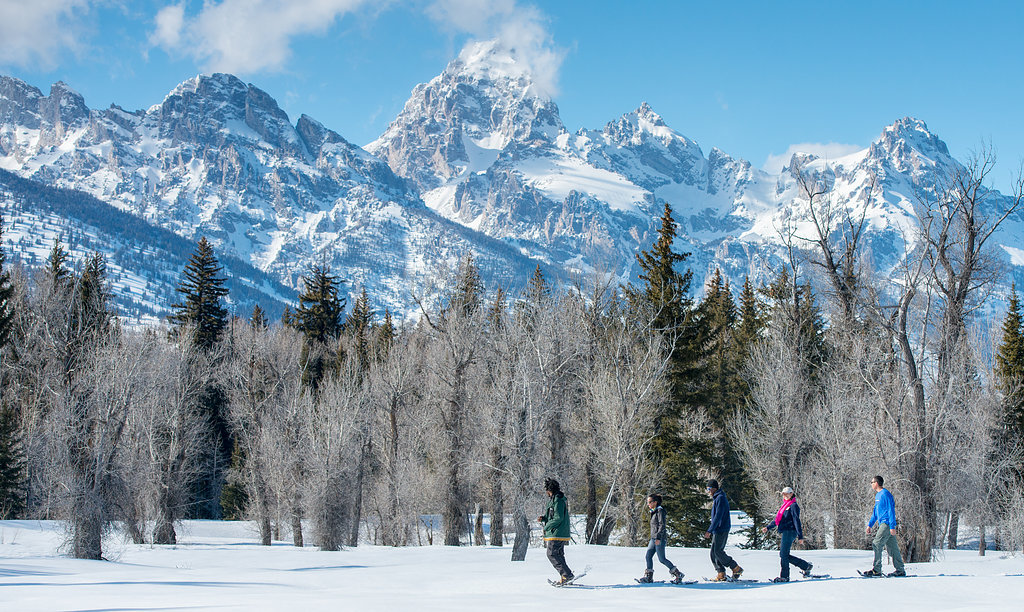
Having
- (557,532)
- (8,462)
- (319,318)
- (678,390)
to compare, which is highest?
(319,318)

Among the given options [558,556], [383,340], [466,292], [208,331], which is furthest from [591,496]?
[208,331]

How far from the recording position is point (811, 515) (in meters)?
30.8

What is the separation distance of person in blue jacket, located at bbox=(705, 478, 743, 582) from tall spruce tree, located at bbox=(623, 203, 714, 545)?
17631 millimetres

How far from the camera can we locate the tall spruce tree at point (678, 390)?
32406 mm

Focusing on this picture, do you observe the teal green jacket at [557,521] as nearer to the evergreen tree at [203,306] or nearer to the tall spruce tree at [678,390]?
the tall spruce tree at [678,390]

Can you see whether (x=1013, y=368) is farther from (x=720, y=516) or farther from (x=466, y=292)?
(x=720, y=516)

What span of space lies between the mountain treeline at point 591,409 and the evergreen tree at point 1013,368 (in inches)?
7.0

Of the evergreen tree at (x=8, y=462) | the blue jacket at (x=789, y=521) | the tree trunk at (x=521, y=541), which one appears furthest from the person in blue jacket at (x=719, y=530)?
the evergreen tree at (x=8, y=462)

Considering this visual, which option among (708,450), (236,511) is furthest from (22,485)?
(708,450)

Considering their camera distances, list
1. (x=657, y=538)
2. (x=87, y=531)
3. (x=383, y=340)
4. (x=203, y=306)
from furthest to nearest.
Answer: (x=383, y=340) < (x=203, y=306) < (x=87, y=531) < (x=657, y=538)

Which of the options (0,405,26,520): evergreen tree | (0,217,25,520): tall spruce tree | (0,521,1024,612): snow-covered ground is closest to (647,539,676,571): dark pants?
(0,521,1024,612): snow-covered ground

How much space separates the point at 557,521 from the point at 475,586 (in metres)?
2.35

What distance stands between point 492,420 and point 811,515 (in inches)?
562

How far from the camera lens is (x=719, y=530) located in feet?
46.7
